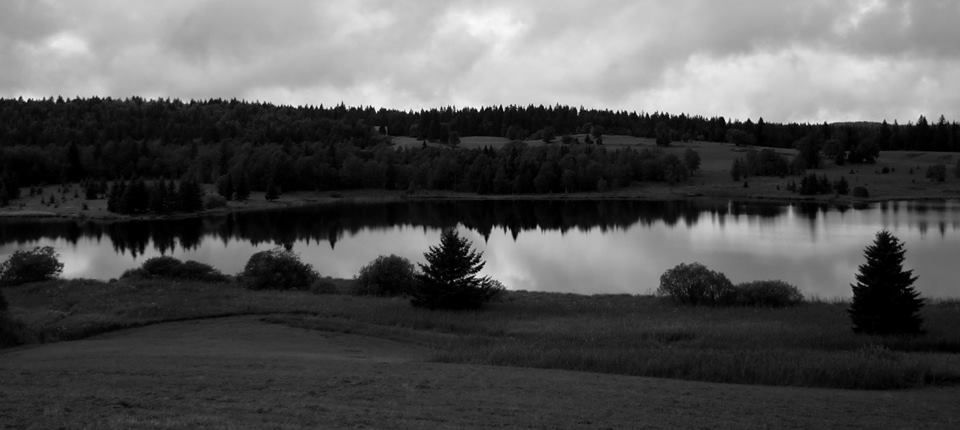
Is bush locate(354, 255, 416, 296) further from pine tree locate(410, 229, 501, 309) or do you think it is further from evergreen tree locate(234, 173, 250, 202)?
evergreen tree locate(234, 173, 250, 202)

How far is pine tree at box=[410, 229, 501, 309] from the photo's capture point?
34094mm

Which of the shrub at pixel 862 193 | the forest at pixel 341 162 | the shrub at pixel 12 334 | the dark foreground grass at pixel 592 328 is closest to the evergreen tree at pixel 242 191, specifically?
the forest at pixel 341 162

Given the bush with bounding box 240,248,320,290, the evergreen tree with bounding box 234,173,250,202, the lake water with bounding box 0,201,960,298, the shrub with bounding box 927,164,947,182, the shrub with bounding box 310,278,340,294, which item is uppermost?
the evergreen tree with bounding box 234,173,250,202

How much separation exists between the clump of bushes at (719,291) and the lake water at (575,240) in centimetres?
939

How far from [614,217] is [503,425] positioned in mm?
88765

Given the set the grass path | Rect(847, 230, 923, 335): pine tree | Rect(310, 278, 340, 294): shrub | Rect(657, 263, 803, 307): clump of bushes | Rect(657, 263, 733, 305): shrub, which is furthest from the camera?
Rect(310, 278, 340, 294): shrub

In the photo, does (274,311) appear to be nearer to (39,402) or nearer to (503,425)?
(39,402)

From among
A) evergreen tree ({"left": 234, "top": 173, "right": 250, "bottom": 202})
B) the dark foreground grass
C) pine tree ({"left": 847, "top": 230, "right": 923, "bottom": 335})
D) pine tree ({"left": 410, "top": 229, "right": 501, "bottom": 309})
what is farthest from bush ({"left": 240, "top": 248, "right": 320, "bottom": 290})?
evergreen tree ({"left": 234, "top": 173, "right": 250, "bottom": 202})

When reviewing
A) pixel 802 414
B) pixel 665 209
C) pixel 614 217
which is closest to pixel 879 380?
pixel 802 414

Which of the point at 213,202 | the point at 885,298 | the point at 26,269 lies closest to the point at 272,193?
the point at 213,202

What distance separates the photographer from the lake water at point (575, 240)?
52.1 metres

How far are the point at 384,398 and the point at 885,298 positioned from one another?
19.0 metres

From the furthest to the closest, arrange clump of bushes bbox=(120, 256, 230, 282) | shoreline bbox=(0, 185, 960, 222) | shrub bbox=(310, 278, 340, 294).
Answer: shoreline bbox=(0, 185, 960, 222), clump of bushes bbox=(120, 256, 230, 282), shrub bbox=(310, 278, 340, 294)

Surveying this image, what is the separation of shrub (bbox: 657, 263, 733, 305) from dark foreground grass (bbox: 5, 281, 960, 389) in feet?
3.50
